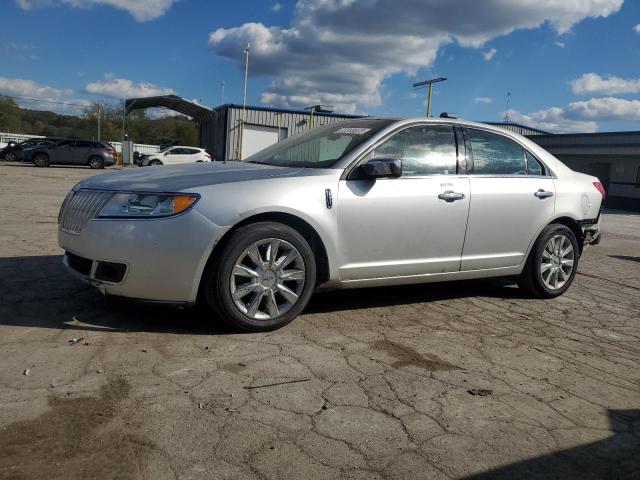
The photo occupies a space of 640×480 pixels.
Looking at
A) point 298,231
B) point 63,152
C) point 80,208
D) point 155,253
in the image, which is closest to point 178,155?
point 63,152

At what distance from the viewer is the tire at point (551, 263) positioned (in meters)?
5.21

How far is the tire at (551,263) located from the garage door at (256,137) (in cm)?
3127

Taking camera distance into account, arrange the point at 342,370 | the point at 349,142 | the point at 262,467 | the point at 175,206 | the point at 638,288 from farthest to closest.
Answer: the point at 638,288
the point at 349,142
the point at 175,206
the point at 342,370
the point at 262,467

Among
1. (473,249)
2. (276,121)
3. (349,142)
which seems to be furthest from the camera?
(276,121)

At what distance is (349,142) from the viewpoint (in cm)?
445

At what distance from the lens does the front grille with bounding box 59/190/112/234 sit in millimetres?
3693

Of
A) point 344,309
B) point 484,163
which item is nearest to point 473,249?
point 484,163

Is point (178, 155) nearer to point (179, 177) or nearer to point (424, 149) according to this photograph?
point (424, 149)

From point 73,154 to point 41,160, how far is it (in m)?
1.59

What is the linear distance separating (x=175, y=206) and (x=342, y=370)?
4.76ft

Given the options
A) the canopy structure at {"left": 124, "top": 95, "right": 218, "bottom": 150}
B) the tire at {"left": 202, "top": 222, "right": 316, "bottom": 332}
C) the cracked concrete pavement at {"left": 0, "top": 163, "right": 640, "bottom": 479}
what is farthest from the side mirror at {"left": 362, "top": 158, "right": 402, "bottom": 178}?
the canopy structure at {"left": 124, "top": 95, "right": 218, "bottom": 150}

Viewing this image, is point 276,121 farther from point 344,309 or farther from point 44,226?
point 344,309

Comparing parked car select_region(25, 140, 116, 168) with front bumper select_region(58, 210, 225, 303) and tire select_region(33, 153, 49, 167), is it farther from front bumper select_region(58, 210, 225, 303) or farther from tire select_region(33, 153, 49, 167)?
front bumper select_region(58, 210, 225, 303)

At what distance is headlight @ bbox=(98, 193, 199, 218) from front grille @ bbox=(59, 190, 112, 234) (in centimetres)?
9
